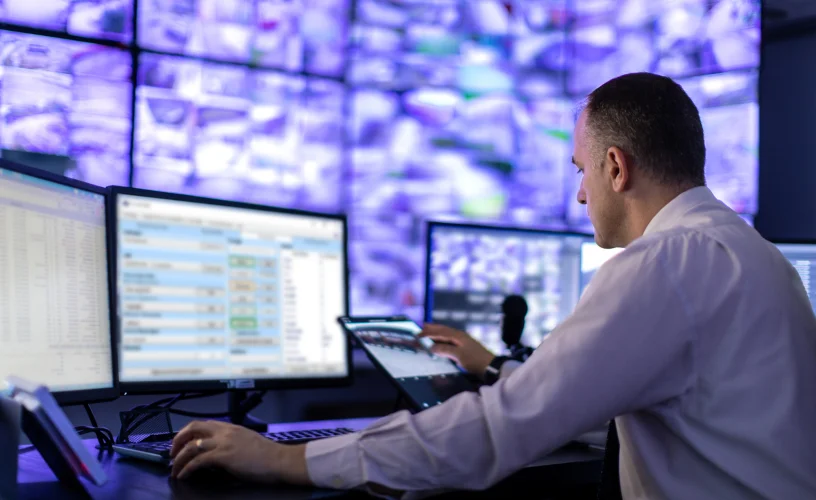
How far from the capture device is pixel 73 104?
2928 millimetres

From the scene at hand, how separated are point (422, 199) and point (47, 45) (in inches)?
61.8

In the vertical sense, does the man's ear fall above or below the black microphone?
above

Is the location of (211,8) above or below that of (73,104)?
above

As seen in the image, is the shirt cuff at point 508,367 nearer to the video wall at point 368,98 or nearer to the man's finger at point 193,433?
the man's finger at point 193,433

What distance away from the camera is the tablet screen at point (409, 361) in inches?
62.4

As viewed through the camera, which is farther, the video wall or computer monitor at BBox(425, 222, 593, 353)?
the video wall

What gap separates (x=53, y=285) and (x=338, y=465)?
53 centimetres

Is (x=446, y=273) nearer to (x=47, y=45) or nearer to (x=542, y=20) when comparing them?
(x=47, y=45)

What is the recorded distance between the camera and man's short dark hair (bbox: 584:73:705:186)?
122 centimetres

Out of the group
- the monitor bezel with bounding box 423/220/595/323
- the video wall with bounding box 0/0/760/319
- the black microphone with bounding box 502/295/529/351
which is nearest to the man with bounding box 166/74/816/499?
the black microphone with bounding box 502/295/529/351

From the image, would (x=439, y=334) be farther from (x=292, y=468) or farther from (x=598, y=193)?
(x=292, y=468)

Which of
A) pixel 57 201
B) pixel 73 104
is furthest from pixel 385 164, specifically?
pixel 57 201

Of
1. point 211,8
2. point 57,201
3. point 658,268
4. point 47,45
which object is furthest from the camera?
point 211,8

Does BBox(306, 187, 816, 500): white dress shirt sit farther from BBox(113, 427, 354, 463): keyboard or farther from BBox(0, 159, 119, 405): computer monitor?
BBox(0, 159, 119, 405): computer monitor
